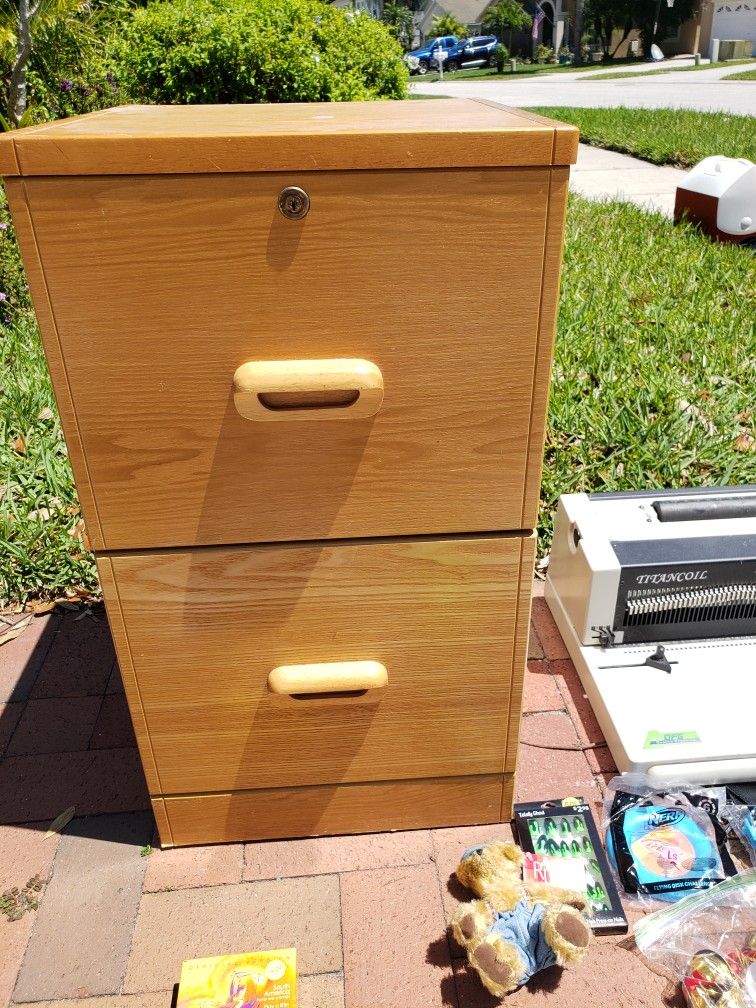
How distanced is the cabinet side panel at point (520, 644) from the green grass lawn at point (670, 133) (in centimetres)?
653

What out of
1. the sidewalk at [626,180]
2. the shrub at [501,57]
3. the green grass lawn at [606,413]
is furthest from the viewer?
the shrub at [501,57]

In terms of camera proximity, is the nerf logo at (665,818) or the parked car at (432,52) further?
the parked car at (432,52)

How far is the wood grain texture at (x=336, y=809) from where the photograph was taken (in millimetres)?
1538

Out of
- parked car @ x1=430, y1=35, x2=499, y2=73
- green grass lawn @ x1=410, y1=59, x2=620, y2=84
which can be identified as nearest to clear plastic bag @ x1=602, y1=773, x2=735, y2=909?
green grass lawn @ x1=410, y1=59, x2=620, y2=84

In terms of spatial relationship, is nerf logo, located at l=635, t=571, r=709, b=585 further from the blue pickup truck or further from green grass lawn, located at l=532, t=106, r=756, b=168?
the blue pickup truck

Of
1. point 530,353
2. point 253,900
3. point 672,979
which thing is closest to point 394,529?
point 530,353

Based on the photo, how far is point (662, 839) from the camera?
1.52m

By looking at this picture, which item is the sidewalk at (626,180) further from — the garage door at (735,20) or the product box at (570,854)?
the garage door at (735,20)

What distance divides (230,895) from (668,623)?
112 centimetres

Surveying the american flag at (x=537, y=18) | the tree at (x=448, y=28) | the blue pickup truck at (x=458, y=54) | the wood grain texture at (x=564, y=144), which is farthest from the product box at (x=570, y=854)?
the tree at (x=448, y=28)

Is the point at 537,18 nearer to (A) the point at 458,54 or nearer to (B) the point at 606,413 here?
(A) the point at 458,54

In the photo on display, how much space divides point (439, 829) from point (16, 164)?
4.59 ft

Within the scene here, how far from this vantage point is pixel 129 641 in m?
1.32

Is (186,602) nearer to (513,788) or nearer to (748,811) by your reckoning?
(513,788)
